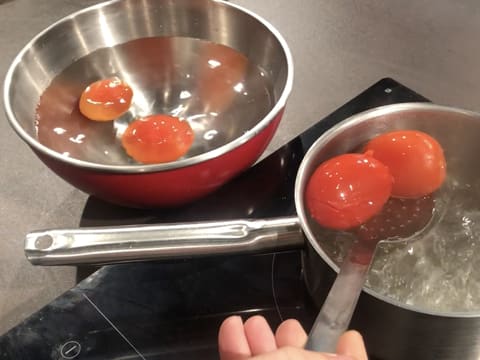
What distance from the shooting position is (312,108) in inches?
32.0

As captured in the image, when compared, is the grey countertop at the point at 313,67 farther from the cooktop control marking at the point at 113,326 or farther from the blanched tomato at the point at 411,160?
the blanched tomato at the point at 411,160

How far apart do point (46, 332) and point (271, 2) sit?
729 mm

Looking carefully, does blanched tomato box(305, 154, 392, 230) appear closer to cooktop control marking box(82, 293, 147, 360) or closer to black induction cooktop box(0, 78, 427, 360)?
black induction cooktop box(0, 78, 427, 360)

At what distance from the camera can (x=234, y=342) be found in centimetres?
35

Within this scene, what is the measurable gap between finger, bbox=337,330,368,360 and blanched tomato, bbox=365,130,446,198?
230 mm

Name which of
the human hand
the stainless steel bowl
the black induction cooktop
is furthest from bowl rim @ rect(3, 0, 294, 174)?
the human hand

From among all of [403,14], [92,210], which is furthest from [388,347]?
[403,14]

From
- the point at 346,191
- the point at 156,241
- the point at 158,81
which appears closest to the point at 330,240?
the point at 346,191

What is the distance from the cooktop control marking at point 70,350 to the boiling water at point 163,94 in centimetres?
21

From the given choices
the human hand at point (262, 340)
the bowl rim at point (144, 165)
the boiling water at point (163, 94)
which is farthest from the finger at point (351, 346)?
the boiling water at point (163, 94)

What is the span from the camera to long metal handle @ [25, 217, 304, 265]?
1.57 ft

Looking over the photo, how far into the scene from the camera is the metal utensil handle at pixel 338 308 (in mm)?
352

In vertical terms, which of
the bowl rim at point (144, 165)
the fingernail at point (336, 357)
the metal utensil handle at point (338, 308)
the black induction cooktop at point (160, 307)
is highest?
the fingernail at point (336, 357)

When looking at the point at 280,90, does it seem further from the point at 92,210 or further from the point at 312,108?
the point at 92,210
